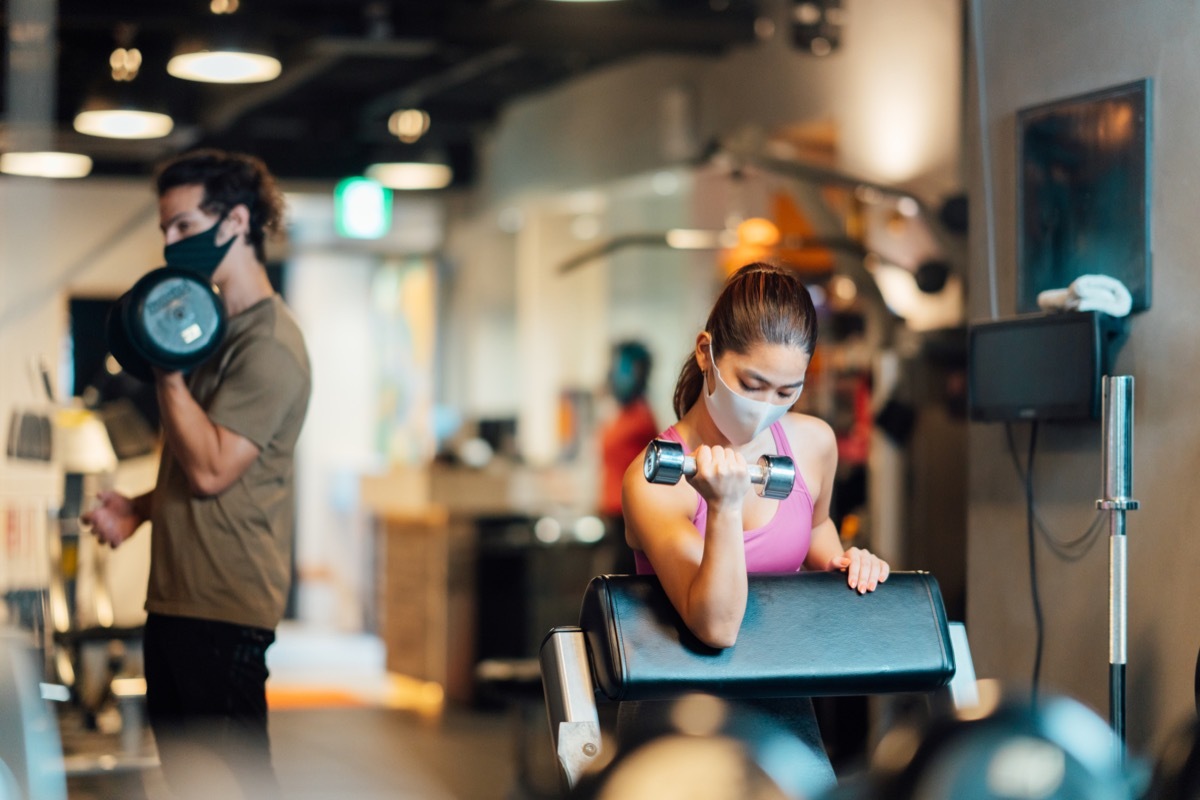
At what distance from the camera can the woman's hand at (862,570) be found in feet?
7.45

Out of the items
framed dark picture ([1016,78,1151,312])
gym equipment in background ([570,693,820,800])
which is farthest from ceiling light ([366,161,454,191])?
gym equipment in background ([570,693,820,800])

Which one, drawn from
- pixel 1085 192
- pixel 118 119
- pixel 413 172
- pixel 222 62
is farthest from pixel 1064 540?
pixel 413 172

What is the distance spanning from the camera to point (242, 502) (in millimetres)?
2713

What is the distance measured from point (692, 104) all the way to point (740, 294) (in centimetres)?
590

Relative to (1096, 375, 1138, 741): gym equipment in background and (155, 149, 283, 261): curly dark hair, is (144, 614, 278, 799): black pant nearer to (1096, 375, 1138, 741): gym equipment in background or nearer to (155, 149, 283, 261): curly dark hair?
(155, 149, 283, 261): curly dark hair

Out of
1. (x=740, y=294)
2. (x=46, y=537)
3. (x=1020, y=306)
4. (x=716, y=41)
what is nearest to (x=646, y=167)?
(x=716, y=41)

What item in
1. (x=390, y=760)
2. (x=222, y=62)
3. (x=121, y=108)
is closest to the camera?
(x=390, y=760)

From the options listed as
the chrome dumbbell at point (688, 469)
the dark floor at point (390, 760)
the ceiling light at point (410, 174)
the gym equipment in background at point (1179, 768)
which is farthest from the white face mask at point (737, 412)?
the ceiling light at point (410, 174)

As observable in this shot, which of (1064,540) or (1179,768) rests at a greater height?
(1064,540)

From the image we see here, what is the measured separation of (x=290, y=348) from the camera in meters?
2.79

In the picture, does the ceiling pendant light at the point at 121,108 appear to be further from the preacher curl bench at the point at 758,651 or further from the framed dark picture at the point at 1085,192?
the preacher curl bench at the point at 758,651

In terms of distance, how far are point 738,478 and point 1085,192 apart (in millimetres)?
1532

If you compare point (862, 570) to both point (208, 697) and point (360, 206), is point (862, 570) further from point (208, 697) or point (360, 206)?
point (360, 206)

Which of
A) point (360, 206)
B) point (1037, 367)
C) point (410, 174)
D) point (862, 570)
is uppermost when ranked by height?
point (410, 174)
